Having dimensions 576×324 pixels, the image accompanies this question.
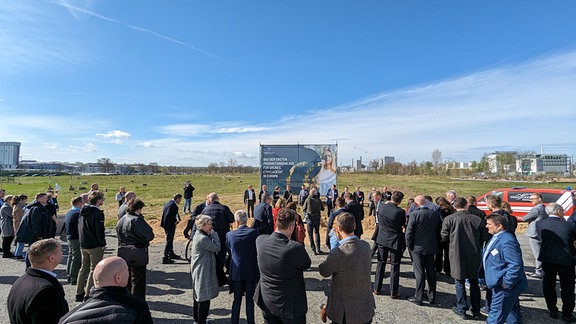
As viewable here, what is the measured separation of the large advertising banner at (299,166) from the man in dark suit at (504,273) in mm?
12421

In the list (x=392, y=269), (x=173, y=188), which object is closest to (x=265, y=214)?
(x=392, y=269)

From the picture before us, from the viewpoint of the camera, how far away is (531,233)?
19.0ft

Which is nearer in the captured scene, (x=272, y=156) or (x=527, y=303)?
(x=527, y=303)

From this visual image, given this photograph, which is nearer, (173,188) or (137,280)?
(137,280)

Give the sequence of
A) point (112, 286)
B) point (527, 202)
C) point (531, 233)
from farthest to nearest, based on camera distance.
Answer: point (527, 202) → point (531, 233) → point (112, 286)

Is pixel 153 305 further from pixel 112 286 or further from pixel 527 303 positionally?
pixel 527 303

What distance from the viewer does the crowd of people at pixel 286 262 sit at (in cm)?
224

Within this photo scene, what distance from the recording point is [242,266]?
148 inches

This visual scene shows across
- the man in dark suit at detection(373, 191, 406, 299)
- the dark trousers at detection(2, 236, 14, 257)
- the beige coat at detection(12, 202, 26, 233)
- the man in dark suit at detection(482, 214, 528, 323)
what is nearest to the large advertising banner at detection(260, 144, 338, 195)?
the beige coat at detection(12, 202, 26, 233)

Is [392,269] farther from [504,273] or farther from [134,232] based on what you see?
[134,232]

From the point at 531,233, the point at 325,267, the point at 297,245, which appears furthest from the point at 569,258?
the point at 297,245

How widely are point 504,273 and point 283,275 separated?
9.06 feet

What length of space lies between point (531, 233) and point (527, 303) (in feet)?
5.09

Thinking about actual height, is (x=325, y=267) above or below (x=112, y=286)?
below
